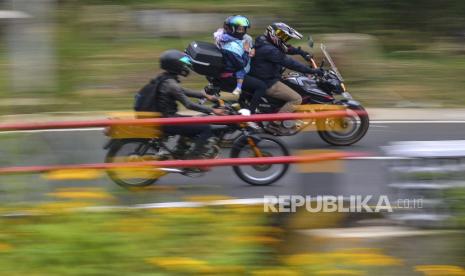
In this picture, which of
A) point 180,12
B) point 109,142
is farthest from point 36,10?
point 109,142

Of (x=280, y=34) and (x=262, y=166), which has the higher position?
(x=280, y=34)

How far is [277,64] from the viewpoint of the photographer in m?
10.8

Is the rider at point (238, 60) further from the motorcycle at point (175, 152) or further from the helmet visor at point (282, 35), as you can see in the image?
the motorcycle at point (175, 152)

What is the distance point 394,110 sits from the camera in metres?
13.0

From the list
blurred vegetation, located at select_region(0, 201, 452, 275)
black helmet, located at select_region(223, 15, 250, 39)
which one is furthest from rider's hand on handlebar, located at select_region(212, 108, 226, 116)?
blurred vegetation, located at select_region(0, 201, 452, 275)

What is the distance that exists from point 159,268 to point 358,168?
1.49 metres

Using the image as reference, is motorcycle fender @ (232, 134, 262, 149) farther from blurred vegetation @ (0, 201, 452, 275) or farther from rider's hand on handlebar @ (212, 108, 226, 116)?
blurred vegetation @ (0, 201, 452, 275)

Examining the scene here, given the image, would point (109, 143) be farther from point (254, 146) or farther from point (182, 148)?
point (254, 146)

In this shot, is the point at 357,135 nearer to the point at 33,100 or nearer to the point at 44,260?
the point at 33,100

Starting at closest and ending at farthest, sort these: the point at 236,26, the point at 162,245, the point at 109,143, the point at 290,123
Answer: the point at 162,245
the point at 290,123
the point at 109,143
the point at 236,26

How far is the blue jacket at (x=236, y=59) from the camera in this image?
35.7 feet

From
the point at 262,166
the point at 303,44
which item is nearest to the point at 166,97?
the point at 262,166

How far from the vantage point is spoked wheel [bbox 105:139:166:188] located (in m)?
4.73

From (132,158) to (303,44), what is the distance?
9.53 meters
